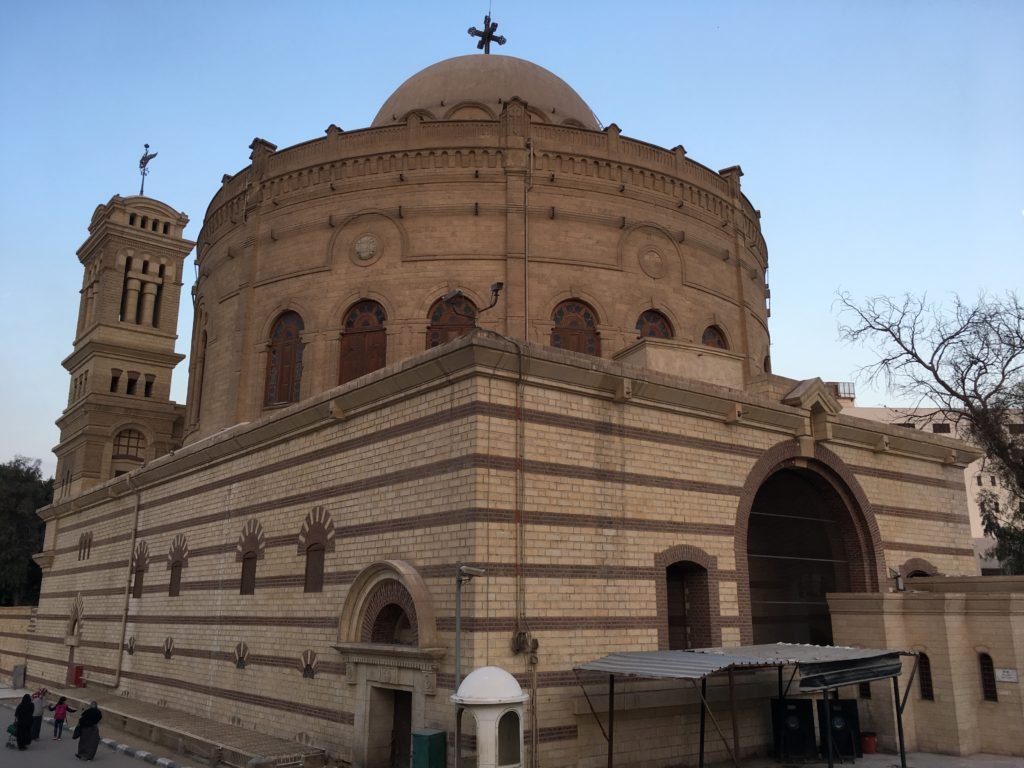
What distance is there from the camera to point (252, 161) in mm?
24781

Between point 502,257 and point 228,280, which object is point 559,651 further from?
point 228,280

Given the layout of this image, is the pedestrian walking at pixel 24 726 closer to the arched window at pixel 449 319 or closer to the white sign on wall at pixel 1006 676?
the arched window at pixel 449 319

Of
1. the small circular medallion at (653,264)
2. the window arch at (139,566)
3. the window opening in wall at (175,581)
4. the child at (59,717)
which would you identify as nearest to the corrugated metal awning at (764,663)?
the small circular medallion at (653,264)

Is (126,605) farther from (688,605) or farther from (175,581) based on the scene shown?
(688,605)

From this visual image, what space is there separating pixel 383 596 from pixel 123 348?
25688mm

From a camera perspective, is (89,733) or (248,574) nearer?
(89,733)

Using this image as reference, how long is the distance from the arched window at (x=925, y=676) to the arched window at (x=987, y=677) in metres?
0.95

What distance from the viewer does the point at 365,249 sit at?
72.4 feet

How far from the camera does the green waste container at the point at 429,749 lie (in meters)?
11.8

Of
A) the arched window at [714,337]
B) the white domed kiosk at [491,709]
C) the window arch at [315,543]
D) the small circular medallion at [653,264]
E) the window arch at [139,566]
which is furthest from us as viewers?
the arched window at [714,337]

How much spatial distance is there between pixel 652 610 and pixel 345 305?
11691 millimetres

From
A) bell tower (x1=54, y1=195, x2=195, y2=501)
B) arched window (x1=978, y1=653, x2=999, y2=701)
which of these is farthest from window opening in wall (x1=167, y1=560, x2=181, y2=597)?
arched window (x1=978, y1=653, x2=999, y2=701)

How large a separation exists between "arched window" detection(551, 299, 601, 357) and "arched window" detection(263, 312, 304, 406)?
6.82 metres

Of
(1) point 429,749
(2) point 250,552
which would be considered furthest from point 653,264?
(1) point 429,749
